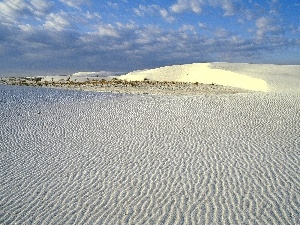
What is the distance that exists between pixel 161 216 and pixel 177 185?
112 cm

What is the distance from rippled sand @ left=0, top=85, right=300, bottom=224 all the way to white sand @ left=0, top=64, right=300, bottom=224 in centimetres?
2

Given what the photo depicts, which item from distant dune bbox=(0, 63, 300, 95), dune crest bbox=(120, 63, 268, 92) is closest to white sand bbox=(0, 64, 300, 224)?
distant dune bbox=(0, 63, 300, 95)

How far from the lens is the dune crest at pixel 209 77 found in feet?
90.0

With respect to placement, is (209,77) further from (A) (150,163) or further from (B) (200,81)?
(A) (150,163)

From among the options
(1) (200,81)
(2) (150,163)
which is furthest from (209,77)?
(2) (150,163)

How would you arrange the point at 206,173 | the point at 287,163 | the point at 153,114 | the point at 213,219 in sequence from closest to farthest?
1. the point at 213,219
2. the point at 206,173
3. the point at 287,163
4. the point at 153,114

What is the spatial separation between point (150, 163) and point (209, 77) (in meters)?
29.0

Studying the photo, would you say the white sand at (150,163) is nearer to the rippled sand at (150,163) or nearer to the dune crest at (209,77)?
the rippled sand at (150,163)

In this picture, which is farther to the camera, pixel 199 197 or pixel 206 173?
pixel 206 173

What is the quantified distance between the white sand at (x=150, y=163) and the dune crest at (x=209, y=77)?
49.0 ft

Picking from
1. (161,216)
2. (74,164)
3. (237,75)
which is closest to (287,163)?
(161,216)

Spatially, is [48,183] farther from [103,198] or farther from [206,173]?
[206,173]

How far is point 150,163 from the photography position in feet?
22.6

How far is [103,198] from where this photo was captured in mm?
5281
